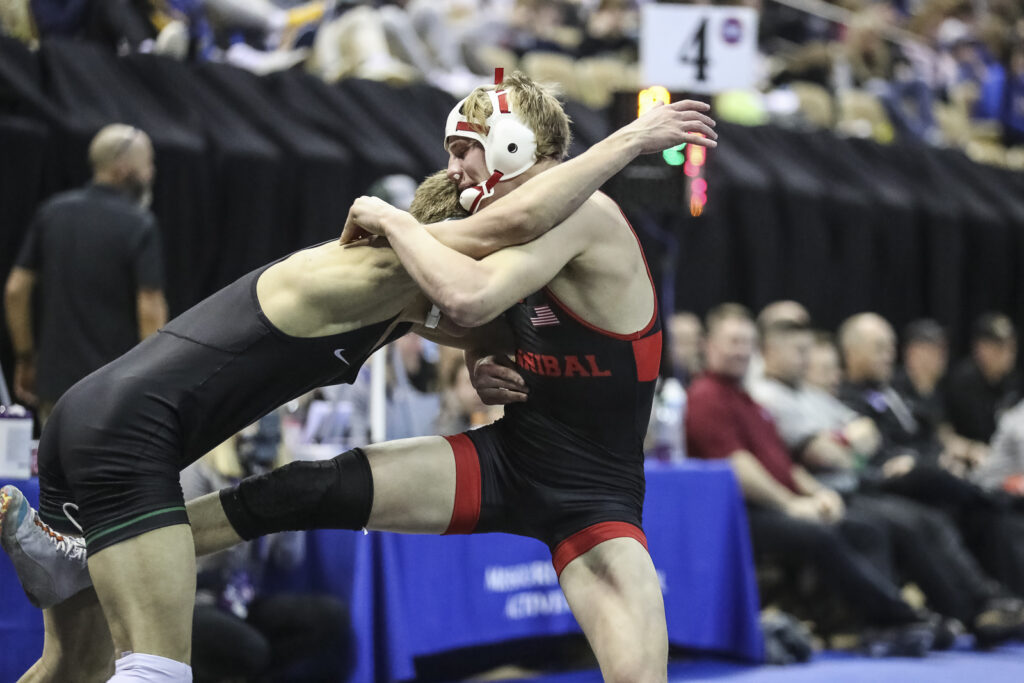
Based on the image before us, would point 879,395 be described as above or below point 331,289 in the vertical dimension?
below

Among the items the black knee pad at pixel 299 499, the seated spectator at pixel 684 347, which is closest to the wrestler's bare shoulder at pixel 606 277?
the black knee pad at pixel 299 499

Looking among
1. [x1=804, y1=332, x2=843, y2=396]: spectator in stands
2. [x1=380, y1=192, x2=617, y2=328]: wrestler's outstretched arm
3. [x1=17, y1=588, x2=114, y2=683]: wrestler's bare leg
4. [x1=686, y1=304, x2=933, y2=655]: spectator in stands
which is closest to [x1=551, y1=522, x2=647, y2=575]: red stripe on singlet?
[x1=380, y1=192, x2=617, y2=328]: wrestler's outstretched arm

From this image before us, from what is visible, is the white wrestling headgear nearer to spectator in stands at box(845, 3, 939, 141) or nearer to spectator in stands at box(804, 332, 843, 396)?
spectator in stands at box(804, 332, 843, 396)

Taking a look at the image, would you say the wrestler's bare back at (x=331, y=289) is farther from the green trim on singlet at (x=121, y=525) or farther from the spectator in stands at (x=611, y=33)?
the spectator in stands at (x=611, y=33)

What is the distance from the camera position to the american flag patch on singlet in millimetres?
3279

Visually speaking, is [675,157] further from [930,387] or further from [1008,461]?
[1008,461]

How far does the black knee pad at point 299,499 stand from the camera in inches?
128

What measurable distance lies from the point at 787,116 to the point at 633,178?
3908 millimetres

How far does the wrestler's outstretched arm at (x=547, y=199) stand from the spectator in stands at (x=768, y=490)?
323 cm

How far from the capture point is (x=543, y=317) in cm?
330

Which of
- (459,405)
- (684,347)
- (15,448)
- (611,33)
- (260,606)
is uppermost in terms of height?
(611,33)

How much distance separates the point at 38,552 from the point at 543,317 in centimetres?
128

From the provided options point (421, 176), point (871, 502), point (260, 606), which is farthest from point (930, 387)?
point (260, 606)

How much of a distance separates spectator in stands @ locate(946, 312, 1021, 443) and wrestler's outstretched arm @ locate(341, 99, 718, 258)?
229 inches
